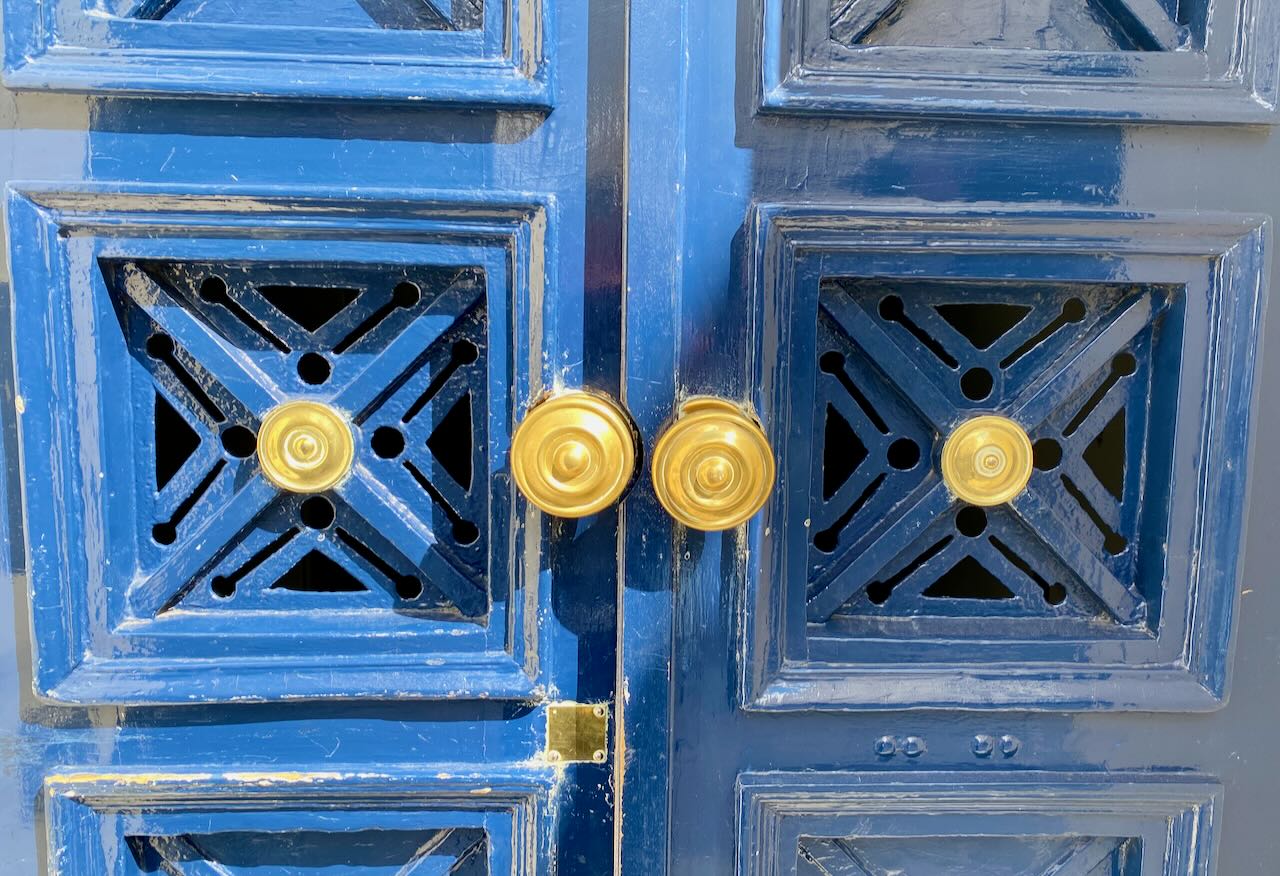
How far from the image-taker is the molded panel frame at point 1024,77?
0.57m

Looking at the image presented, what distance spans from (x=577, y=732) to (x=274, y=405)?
1.10 feet

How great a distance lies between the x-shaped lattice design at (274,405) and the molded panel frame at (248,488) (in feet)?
0.06

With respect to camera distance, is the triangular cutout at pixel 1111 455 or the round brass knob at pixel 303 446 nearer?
the round brass knob at pixel 303 446

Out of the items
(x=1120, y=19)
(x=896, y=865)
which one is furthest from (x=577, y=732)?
(x=1120, y=19)

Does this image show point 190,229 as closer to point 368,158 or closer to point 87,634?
point 368,158

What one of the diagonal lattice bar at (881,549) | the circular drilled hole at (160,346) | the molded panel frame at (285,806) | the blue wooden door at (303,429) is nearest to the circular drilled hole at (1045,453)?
the diagonal lattice bar at (881,549)

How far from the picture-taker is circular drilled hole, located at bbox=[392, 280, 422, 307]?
24.5 inches

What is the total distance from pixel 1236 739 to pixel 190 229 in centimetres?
88

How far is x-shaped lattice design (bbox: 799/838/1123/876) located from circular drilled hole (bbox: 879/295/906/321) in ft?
1.39

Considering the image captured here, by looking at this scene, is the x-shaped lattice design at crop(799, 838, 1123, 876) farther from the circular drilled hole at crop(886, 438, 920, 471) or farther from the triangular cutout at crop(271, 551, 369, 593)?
the triangular cutout at crop(271, 551, 369, 593)

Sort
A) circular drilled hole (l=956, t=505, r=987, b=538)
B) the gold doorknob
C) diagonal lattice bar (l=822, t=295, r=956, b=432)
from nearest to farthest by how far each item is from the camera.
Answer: the gold doorknob < diagonal lattice bar (l=822, t=295, r=956, b=432) < circular drilled hole (l=956, t=505, r=987, b=538)

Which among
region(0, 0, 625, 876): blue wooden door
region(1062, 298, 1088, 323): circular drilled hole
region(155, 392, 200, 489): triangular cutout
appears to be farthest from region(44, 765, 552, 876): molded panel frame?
region(1062, 298, 1088, 323): circular drilled hole

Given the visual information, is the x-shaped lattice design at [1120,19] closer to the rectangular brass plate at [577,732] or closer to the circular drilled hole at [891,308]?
the circular drilled hole at [891,308]

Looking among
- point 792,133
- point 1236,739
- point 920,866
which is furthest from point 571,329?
point 1236,739
